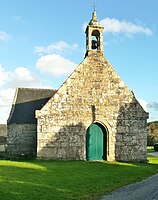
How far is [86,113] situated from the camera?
63.5 ft

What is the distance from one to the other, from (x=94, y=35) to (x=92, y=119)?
250 inches

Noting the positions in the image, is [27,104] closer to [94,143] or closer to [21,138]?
[21,138]

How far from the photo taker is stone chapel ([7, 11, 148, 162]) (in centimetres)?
1883

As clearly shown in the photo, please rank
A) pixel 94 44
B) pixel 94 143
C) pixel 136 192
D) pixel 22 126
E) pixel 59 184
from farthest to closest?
pixel 22 126
pixel 94 44
pixel 94 143
pixel 59 184
pixel 136 192

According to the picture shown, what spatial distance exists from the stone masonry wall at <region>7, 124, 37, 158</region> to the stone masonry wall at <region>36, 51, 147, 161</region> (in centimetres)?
431

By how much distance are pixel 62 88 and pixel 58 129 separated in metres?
2.63

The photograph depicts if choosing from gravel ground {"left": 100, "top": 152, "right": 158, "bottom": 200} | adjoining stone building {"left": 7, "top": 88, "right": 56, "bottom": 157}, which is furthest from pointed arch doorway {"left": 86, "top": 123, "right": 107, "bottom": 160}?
gravel ground {"left": 100, "top": 152, "right": 158, "bottom": 200}

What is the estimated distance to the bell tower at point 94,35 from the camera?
20.6 m

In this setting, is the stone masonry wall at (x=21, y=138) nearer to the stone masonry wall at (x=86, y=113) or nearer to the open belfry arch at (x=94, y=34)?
the stone masonry wall at (x=86, y=113)

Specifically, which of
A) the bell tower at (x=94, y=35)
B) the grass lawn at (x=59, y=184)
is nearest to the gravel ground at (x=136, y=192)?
the grass lawn at (x=59, y=184)

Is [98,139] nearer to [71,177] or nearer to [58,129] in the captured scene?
[58,129]

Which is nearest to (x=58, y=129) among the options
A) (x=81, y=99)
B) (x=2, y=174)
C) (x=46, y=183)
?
(x=81, y=99)

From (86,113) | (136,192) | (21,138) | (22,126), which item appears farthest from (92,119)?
(136,192)

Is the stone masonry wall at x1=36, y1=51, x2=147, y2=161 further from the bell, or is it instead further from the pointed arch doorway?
the bell
